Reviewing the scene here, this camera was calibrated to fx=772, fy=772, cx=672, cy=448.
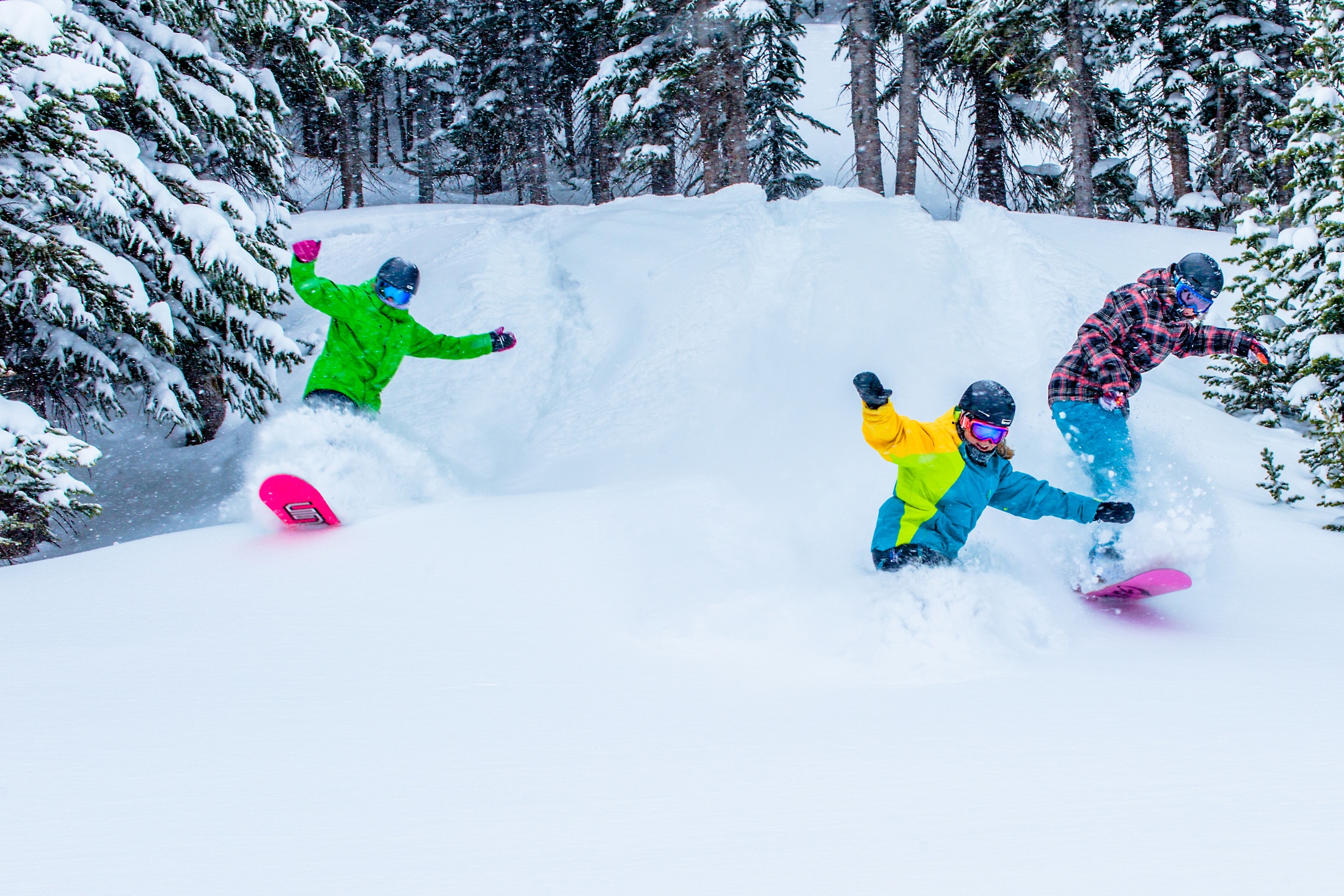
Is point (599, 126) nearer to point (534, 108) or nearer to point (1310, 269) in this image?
point (534, 108)

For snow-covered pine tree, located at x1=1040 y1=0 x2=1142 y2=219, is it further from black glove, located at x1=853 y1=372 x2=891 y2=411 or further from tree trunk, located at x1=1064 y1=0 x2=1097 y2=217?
black glove, located at x1=853 y1=372 x2=891 y2=411

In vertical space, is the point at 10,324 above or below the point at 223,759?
above

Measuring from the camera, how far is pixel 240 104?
9297mm

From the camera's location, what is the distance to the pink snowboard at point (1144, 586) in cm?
409

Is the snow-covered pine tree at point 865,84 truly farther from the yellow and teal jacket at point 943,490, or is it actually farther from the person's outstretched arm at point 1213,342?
the yellow and teal jacket at point 943,490

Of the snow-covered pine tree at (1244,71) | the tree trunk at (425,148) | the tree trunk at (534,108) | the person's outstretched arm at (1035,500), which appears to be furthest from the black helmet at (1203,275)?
the tree trunk at (425,148)

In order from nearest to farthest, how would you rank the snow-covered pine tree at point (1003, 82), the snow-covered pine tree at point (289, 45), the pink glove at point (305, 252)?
1. the pink glove at point (305, 252)
2. the snow-covered pine tree at point (289, 45)
3. the snow-covered pine tree at point (1003, 82)

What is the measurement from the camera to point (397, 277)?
22.0 feet

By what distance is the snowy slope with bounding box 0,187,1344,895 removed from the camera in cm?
183

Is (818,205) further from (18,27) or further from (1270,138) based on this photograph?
(1270,138)

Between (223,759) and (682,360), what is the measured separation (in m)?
7.53

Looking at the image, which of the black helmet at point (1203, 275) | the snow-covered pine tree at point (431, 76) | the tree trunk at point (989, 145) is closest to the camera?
the black helmet at point (1203, 275)

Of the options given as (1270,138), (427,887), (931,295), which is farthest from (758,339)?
(1270,138)

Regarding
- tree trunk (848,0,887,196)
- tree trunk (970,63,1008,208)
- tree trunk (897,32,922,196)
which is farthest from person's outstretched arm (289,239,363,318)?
tree trunk (970,63,1008,208)
